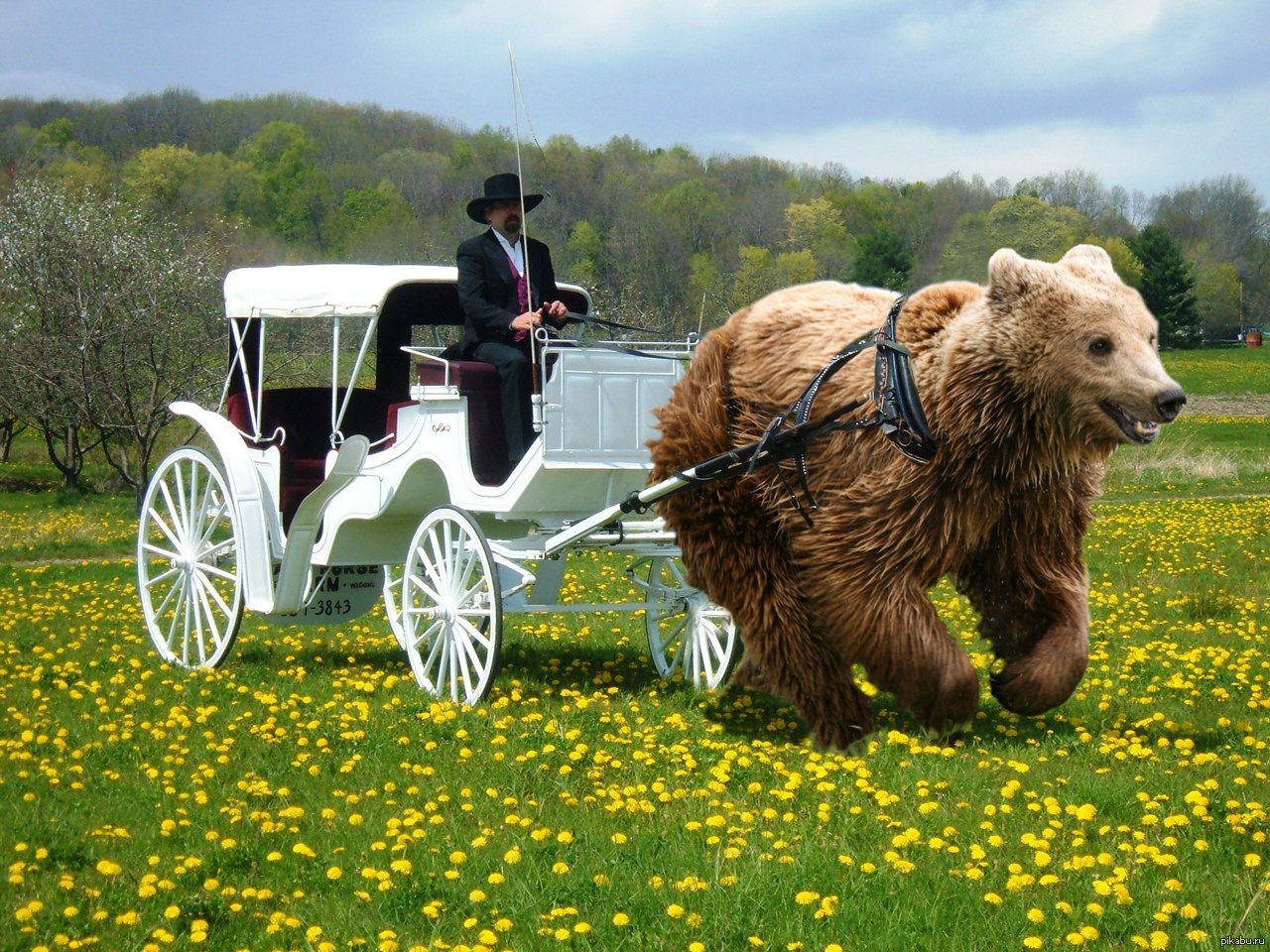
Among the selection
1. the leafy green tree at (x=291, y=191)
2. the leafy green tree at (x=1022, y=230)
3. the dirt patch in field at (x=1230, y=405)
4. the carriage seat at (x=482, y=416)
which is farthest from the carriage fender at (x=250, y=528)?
the leafy green tree at (x=291, y=191)

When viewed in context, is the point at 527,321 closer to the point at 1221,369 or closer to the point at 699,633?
the point at 699,633

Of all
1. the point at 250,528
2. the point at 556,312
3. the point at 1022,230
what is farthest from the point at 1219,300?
the point at 250,528

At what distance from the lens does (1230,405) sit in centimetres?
3888

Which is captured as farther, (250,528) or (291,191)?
(291,191)

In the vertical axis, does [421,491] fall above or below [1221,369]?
above

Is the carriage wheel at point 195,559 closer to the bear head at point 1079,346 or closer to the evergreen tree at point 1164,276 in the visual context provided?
the bear head at point 1079,346

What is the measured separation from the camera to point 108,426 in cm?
2339

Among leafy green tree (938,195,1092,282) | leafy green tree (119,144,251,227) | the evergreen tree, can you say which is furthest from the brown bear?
leafy green tree (119,144,251,227)

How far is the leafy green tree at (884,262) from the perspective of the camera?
43.5 ft

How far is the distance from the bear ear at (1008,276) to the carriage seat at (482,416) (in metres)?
3.06

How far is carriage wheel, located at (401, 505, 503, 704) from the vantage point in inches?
277

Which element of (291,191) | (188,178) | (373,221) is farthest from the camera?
(188,178)

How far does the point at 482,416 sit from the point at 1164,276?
26.1 meters

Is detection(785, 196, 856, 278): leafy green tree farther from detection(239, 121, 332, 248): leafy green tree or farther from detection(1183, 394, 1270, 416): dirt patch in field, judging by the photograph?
detection(239, 121, 332, 248): leafy green tree
